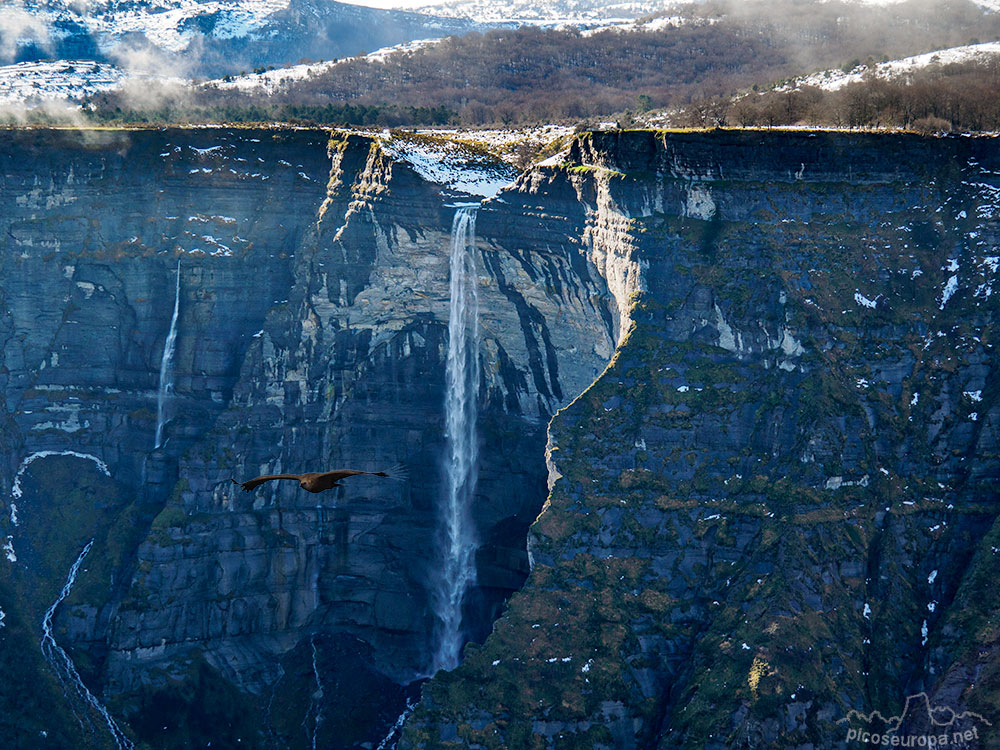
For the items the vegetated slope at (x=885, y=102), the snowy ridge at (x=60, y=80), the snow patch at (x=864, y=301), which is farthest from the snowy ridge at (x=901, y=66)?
the snowy ridge at (x=60, y=80)

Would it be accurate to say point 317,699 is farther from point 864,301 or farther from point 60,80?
point 60,80

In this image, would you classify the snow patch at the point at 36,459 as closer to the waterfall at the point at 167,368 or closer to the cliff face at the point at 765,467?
the waterfall at the point at 167,368

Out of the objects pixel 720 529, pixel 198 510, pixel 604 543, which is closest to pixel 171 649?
pixel 198 510

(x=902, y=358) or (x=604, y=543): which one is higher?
(x=902, y=358)

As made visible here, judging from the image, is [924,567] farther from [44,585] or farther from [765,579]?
[44,585]

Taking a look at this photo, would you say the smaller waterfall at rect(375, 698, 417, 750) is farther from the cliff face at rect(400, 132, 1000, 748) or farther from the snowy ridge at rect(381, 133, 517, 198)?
the snowy ridge at rect(381, 133, 517, 198)

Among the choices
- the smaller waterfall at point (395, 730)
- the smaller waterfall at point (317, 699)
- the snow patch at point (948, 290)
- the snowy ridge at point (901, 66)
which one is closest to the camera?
the snow patch at point (948, 290)
